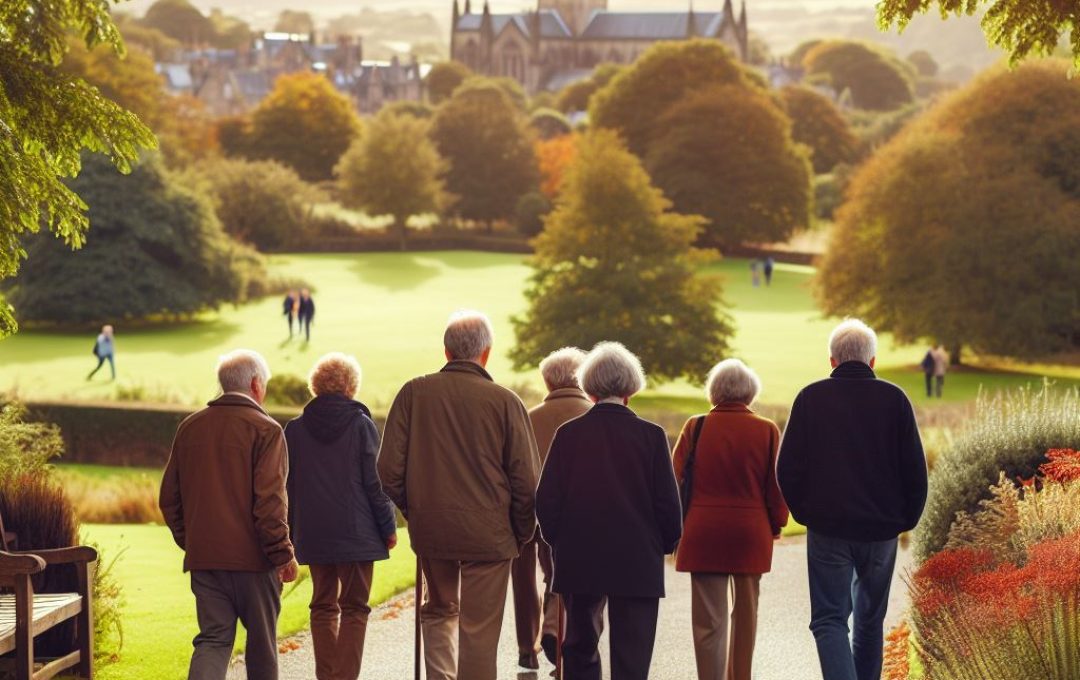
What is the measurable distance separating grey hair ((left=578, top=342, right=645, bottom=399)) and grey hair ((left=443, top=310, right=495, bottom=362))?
0.60 metres

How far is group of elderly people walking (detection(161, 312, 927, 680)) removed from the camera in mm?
6832

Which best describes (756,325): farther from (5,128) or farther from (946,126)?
(5,128)

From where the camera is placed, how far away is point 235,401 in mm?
6965

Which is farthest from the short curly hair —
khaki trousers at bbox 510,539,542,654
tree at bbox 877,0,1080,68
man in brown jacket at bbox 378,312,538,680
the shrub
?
the shrub

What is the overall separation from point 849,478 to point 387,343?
117 feet

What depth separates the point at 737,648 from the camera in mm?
7840

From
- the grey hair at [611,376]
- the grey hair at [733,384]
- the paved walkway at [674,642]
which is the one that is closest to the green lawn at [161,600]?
the paved walkway at [674,642]

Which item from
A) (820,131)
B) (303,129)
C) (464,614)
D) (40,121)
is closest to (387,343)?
(40,121)

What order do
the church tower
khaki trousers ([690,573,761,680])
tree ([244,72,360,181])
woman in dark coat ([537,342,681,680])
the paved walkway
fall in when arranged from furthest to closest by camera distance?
the church tower → tree ([244,72,360,181]) → the paved walkway → khaki trousers ([690,573,761,680]) → woman in dark coat ([537,342,681,680])

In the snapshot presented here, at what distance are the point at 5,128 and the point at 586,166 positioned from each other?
26117 millimetres

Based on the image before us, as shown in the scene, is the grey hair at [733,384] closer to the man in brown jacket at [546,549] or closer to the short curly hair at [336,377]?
the man in brown jacket at [546,549]

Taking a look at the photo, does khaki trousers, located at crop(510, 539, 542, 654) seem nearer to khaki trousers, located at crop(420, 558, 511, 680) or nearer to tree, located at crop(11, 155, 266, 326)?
khaki trousers, located at crop(420, 558, 511, 680)

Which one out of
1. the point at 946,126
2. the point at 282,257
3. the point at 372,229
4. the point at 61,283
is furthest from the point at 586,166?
the point at 372,229

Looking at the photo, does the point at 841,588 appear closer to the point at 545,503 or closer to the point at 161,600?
the point at 545,503
